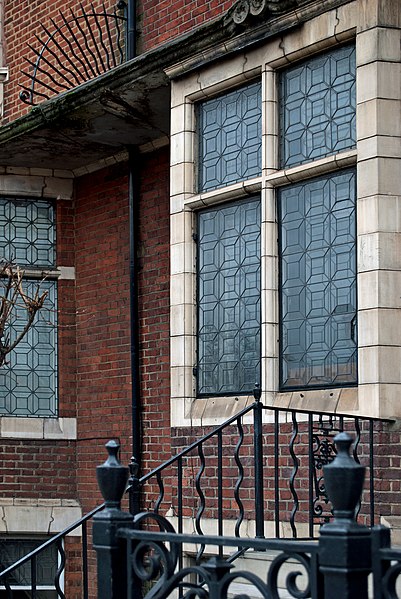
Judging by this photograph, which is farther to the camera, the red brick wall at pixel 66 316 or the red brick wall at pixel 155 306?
the red brick wall at pixel 66 316

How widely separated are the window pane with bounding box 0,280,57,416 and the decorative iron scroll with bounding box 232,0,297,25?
12.7 ft

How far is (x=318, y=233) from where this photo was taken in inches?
300

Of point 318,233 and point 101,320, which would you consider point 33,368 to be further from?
point 318,233

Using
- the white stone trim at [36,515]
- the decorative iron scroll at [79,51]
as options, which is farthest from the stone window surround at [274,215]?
the white stone trim at [36,515]

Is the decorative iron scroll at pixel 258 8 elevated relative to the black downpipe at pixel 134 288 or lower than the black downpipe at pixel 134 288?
elevated

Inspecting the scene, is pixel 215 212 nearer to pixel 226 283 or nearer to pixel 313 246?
pixel 226 283

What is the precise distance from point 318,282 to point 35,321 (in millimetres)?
4274

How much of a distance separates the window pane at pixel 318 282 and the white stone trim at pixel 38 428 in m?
3.77

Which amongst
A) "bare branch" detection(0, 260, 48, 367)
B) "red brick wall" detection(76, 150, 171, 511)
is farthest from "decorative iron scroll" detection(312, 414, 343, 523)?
"red brick wall" detection(76, 150, 171, 511)

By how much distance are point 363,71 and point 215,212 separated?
1.71 metres

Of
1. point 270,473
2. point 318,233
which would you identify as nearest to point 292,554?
point 270,473

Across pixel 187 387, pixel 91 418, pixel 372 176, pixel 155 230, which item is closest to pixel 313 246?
pixel 372 176

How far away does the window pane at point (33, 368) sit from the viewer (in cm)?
1103

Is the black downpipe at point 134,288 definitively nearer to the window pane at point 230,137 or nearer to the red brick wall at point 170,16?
the red brick wall at point 170,16
